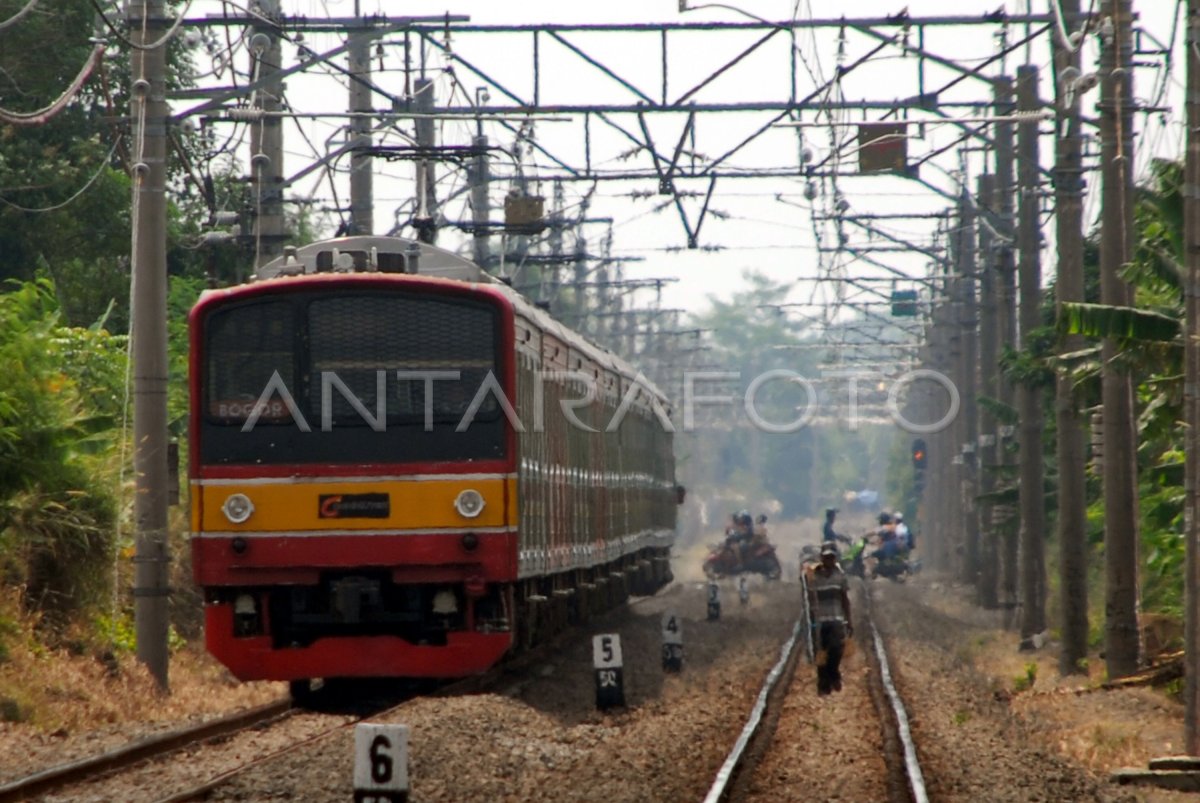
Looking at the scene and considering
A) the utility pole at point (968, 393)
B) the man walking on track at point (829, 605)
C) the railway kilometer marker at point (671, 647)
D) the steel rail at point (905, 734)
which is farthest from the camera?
the utility pole at point (968, 393)

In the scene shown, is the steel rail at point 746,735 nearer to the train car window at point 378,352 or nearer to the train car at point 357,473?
the train car at point 357,473

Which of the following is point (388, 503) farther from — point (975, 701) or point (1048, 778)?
point (975, 701)

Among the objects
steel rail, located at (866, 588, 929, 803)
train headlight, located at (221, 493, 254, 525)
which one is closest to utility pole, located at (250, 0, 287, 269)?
train headlight, located at (221, 493, 254, 525)

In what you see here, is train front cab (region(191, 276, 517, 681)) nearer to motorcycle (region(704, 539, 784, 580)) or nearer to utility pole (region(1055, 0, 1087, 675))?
utility pole (region(1055, 0, 1087, 675))

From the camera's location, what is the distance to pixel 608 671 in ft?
49.9

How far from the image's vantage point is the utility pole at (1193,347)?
1272 cm

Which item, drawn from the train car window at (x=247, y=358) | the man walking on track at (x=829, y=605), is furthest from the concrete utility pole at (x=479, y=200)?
the train car window at (x=247, y=358)

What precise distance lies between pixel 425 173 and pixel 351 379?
7890mm

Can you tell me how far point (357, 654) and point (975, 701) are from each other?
654 centimetres

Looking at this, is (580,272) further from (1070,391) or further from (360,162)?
(1070,391)

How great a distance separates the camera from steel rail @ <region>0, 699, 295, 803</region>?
33.3ft

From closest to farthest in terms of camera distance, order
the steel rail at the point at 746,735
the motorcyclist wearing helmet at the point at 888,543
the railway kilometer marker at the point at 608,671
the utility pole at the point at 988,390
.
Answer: the steel rail at the point at 746,735 → the railway kilometer marker at the point at 608,671 → the utility pole at the point at 988,390 → the motorcyclist wearing helmet at the point at 888,543

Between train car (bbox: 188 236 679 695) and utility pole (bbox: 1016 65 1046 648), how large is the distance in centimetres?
1015

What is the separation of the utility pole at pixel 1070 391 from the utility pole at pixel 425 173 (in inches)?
241
